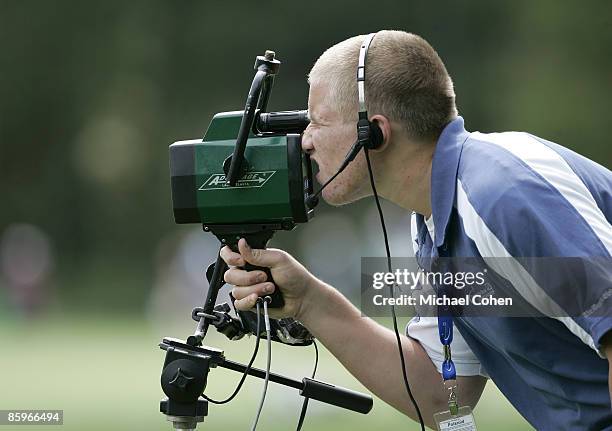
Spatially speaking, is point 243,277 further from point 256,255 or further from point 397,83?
point 397,83

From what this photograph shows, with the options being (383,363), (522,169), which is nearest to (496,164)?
(522,169)

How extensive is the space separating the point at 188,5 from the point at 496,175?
31635 millimetres

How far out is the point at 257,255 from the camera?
3.46m

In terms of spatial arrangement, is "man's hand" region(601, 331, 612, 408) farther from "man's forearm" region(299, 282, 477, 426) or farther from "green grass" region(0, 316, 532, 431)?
"green grass" region(0, 316, 532, 431)

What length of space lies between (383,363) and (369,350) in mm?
65

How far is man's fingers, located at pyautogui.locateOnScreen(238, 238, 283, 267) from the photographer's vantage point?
3451mm

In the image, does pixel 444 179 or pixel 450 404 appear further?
pixel 450 404

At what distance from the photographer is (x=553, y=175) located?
2.97 meters

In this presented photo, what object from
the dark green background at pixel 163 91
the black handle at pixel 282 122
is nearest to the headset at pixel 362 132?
the black handle at pixel 282 122

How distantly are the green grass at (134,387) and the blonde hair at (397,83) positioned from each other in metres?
5.31

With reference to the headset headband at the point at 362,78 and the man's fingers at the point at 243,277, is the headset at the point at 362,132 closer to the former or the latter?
the headset headband at the point at 362,78

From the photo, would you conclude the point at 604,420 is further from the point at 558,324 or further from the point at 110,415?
the point at 110,415

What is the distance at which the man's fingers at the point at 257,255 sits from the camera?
345 centimetres

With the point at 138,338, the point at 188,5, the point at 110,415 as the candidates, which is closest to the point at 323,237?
the point at 138,338
